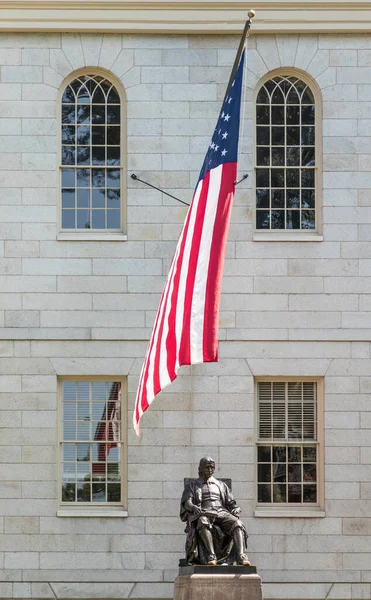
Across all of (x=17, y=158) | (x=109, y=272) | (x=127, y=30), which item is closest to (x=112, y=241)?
(x=109, y=272)

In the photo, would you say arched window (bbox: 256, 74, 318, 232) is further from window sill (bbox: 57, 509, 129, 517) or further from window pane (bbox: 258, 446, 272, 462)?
window sill (bbox: 57, 509, 129, 517)

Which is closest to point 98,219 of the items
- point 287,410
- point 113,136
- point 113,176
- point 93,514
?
point 113,176

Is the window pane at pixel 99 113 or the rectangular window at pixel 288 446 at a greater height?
the window pane at pixel 99 113

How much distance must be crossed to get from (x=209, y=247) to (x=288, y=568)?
6.43 m

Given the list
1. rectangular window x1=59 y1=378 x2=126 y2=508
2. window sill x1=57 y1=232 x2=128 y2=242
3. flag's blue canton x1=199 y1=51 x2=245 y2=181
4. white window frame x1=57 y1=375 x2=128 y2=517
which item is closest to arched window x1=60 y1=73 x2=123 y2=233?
window sill x1=57 y1=232 x2=128 y2=242

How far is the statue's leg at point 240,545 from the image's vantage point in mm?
17812

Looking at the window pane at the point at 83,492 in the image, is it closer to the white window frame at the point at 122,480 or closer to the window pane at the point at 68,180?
the white window frame at the point at 122,480

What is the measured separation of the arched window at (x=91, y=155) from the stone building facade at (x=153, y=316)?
0.71 ft

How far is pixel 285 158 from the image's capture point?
21.0 m

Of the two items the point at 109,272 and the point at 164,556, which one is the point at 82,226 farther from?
the point at 164,556

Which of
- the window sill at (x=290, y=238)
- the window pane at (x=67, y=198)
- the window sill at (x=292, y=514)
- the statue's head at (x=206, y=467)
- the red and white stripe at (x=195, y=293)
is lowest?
the window sill at (x=292, y=514)

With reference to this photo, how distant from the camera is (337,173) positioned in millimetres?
20875

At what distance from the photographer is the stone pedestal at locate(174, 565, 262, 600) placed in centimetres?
1753

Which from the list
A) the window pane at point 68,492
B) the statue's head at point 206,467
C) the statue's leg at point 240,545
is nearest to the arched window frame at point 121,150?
the window pane at point 68,492
